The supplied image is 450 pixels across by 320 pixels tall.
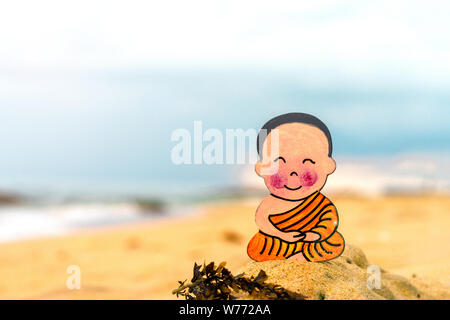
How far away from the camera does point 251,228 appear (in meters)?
9.33

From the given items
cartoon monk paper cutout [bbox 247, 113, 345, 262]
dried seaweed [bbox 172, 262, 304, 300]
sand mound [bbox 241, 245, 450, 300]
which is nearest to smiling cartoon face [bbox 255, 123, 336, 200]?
cartoon monk paper cutout [bbox 247, 113, 345, 262]

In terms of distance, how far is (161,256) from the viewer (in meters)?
5.58

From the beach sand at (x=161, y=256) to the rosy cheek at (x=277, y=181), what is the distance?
556 mm

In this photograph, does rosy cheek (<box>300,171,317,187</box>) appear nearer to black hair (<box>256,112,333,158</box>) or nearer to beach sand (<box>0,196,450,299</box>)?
black hair (<box>256,112,333,158</box>)

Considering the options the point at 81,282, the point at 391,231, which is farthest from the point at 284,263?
the point at 391,231

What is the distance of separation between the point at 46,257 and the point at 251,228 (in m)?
4.51

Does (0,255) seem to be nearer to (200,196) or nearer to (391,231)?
(391,231)

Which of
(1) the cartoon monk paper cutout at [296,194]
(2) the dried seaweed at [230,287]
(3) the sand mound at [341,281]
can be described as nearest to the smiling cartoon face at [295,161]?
(1) the cartoon monk paper cutout at [296,194]

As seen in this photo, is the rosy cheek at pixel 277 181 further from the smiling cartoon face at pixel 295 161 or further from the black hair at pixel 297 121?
the black hair at pixel 297 121

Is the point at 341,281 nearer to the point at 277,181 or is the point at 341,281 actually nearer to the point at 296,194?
the point at 296,194

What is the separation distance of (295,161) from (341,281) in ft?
2.34

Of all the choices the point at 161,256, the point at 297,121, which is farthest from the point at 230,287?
the point at 161,256

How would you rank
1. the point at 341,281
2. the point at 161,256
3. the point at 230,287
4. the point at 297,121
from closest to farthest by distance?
the point at 230,287, the point at 341,281, the point at 297,121, the point at 161,256

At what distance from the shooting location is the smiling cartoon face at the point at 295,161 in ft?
8.47
